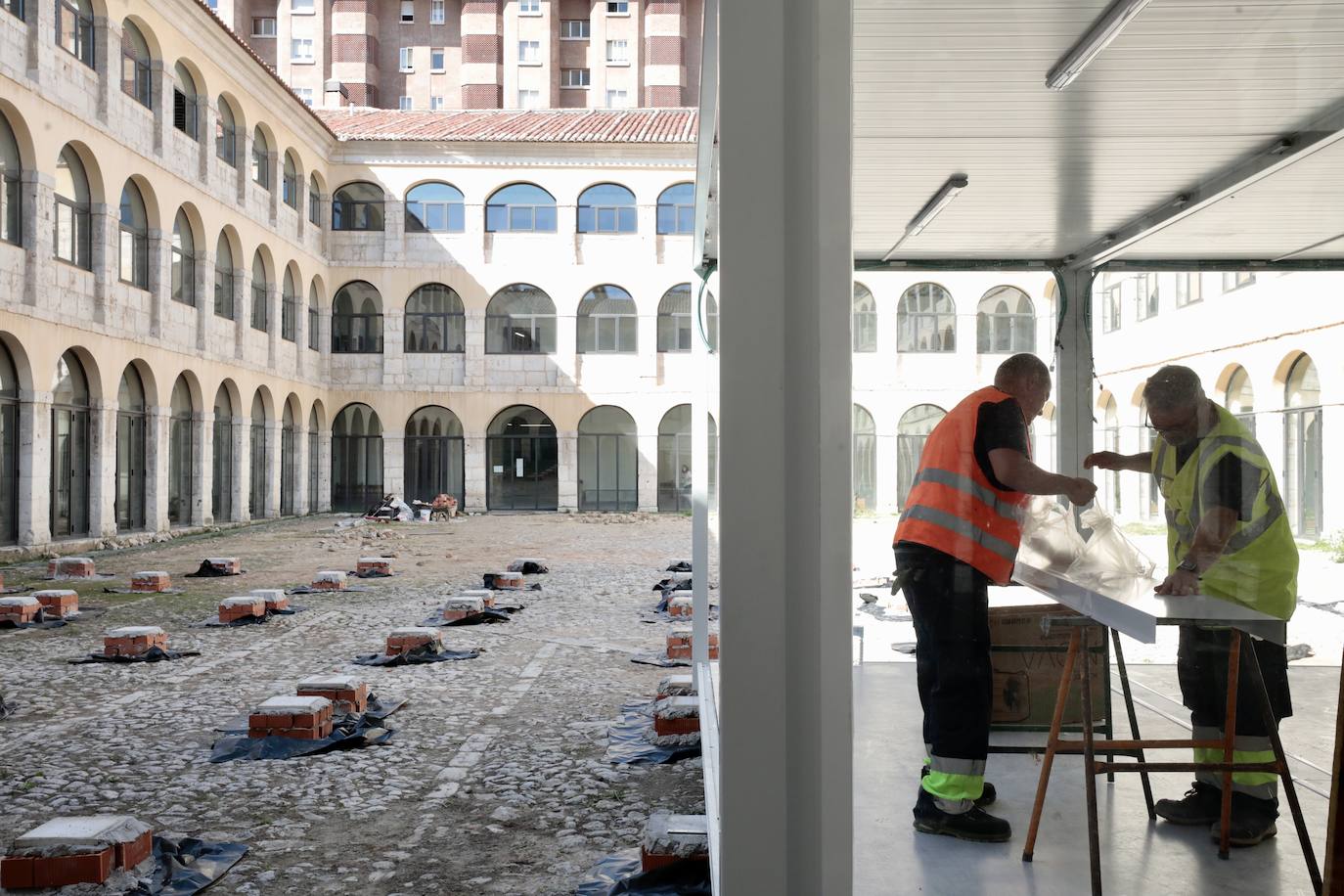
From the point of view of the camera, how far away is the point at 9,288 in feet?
53.8

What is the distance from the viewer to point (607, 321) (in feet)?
105

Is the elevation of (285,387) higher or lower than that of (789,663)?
higher

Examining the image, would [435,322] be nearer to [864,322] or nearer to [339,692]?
[339,692]

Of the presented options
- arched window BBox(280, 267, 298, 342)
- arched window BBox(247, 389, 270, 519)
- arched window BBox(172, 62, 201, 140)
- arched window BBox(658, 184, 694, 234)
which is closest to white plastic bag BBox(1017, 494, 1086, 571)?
arched window BBox(172, 62, 201, 140)

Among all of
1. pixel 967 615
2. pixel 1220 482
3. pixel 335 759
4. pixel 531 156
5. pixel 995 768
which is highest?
pixel 531 156

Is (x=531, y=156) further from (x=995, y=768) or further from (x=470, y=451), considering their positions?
(x=995, y=768)

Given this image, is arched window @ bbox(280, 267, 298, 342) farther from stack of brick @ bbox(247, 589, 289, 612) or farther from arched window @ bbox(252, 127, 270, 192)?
stack of brick @ bbox(247, 589, 289, 612)

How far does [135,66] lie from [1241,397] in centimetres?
2273

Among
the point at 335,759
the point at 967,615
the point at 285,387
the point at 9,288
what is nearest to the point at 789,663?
the point at 967,615

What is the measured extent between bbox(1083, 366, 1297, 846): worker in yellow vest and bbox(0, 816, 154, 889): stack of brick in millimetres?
Result: 3784

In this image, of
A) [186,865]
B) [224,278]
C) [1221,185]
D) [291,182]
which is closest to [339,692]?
[186,865]

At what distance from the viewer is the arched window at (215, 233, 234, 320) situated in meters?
24.5

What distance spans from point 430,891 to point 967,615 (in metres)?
2.87

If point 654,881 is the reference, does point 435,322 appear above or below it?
above
